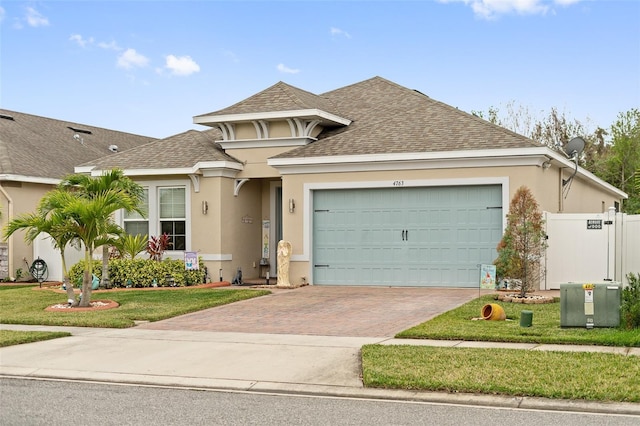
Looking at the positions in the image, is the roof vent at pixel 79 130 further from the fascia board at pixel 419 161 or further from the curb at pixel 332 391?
the curb at pixel 332 391

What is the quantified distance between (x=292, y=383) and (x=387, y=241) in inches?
453

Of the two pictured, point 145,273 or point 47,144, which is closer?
point 145,273

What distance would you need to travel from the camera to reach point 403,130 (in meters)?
21.6

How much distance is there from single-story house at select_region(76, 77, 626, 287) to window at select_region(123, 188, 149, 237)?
0.16 feet

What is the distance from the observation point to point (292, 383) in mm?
9352

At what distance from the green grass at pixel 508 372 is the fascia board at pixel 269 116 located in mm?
11995

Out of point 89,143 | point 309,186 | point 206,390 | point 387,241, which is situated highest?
point 89,143

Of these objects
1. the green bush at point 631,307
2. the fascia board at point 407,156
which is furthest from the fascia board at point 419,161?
the green bush at point 631,307

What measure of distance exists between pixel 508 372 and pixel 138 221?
16.3 m

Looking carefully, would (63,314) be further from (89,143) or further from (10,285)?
(89,143)

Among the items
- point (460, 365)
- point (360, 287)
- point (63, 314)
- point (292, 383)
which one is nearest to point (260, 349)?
point (292, 383)

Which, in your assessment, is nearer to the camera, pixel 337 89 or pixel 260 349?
pixel 260 349

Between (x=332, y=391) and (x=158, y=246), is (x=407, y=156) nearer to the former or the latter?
(x=158, y=246)

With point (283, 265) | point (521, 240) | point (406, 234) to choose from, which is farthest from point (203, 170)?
point (521, 240)
